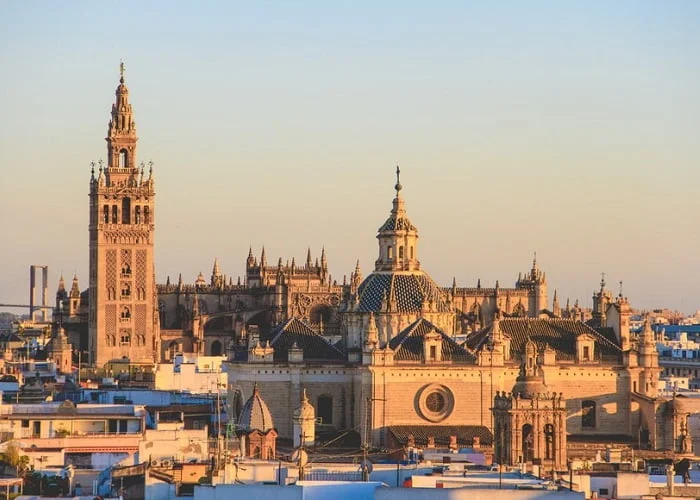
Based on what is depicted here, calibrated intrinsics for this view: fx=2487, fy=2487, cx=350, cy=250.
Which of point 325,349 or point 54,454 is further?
point 325,349

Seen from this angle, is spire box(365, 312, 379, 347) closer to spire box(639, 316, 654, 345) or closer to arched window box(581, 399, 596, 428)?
arched window box(581, 399, 596, 428)

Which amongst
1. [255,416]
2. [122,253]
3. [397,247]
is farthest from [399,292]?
[122,253]

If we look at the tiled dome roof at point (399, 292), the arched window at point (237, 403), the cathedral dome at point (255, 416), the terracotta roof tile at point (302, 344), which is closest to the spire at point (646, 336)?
the tiled dome roof at point (399, 292)

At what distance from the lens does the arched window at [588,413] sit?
100 m

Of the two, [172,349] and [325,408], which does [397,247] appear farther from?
[172,349]

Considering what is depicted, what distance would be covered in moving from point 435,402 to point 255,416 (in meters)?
10.9

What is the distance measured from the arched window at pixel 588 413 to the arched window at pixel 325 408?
1022 centimetres

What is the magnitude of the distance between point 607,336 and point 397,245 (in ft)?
31.3

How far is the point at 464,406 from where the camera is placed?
97438mm

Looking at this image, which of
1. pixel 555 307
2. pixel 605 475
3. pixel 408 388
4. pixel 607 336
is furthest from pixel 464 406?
pixel 555 307

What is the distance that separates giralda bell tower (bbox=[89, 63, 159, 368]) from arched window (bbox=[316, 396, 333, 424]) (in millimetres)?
63682

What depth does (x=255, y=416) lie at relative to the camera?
88688 millimetres

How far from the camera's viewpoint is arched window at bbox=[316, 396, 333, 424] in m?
98.6

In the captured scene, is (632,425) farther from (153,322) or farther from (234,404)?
(153,322)
